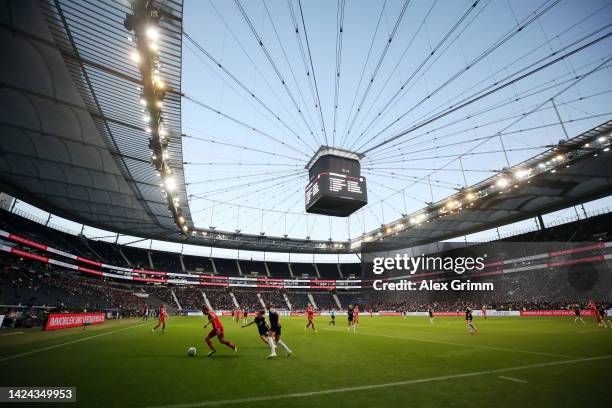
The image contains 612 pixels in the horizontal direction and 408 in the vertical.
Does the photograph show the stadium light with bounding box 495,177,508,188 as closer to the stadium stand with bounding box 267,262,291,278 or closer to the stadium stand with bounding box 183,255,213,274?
the stadium stand with bounding box 267,262,291,278

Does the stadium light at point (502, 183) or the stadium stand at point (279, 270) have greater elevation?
the stadium light at point (502, 183)

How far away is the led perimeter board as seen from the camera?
21.8m

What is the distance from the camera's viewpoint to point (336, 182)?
22.0 m

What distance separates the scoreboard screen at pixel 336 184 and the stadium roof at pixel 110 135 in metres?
3.77

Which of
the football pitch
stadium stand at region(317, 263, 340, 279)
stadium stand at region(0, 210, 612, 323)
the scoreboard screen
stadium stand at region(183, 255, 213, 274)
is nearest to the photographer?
the football pitch

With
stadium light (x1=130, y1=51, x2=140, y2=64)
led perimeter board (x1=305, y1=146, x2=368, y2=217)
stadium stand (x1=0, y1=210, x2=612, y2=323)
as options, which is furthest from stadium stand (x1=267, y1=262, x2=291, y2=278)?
stadium light (x1=130, y1=51, x2=140, y2=64)

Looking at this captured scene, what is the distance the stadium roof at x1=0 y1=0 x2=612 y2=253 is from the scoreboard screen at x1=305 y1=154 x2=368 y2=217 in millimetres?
3766

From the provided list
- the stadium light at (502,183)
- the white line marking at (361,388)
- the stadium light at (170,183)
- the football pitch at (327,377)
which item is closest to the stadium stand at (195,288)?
the stadium light at (170,183)

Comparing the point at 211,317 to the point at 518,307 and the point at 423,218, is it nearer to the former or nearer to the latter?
the point at 423,218

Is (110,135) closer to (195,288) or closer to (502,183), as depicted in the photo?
(502,183)

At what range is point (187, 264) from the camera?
245 ft

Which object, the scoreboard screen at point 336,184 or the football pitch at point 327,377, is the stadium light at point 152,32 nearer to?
the scoreboard screen at point 336,184

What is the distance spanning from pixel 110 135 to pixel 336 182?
59.6 ft

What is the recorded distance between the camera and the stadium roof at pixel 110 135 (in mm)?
14562
